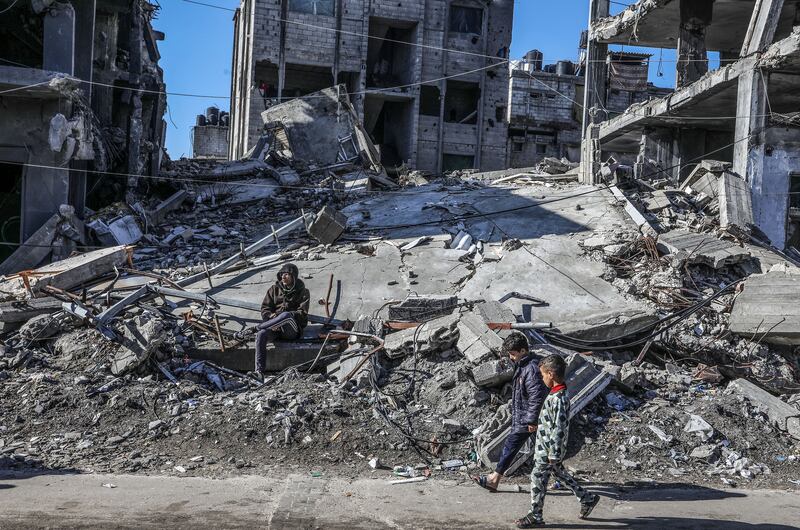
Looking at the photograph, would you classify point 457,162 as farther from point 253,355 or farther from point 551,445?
point 551,445

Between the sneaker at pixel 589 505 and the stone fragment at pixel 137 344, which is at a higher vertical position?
the stone fragment at pixel 137 344

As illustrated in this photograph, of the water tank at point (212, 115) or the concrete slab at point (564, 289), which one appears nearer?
the concrete slab at point (564, 289)

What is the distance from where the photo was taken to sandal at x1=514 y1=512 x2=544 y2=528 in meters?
5.80

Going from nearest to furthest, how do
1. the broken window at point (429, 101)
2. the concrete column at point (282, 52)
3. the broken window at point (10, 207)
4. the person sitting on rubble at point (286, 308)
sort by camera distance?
the person sitting on rubble at point (286, 308) → the broken window at point (10, 207) → the concrete column at point (282, 52) → the broken window at point (429, 101)

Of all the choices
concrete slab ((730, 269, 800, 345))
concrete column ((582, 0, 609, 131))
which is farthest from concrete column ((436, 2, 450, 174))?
concrete slab ((730, 269, 800, 345))

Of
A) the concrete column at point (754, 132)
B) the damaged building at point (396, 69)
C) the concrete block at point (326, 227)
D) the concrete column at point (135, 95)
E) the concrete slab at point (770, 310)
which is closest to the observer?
the concrete slab at point (770, 310)

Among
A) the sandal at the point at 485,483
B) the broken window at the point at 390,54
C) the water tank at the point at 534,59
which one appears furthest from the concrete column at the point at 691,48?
the water tank at the point at 534,59

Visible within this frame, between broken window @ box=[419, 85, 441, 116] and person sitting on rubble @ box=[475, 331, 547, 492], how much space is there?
3101cm

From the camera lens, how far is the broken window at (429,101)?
119 feet

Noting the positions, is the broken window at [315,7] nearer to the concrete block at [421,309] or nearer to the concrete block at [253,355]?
the concrete block at [421,309]

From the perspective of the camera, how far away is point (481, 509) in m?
6.34

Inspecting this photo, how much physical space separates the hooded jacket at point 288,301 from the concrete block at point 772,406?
18.1ft

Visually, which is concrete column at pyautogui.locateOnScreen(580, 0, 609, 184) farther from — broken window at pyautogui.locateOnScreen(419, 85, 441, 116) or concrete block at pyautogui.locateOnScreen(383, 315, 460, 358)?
concrete block at pyautogui.locateOnScreen(383, 315, 460, 358)

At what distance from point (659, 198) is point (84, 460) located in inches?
484
